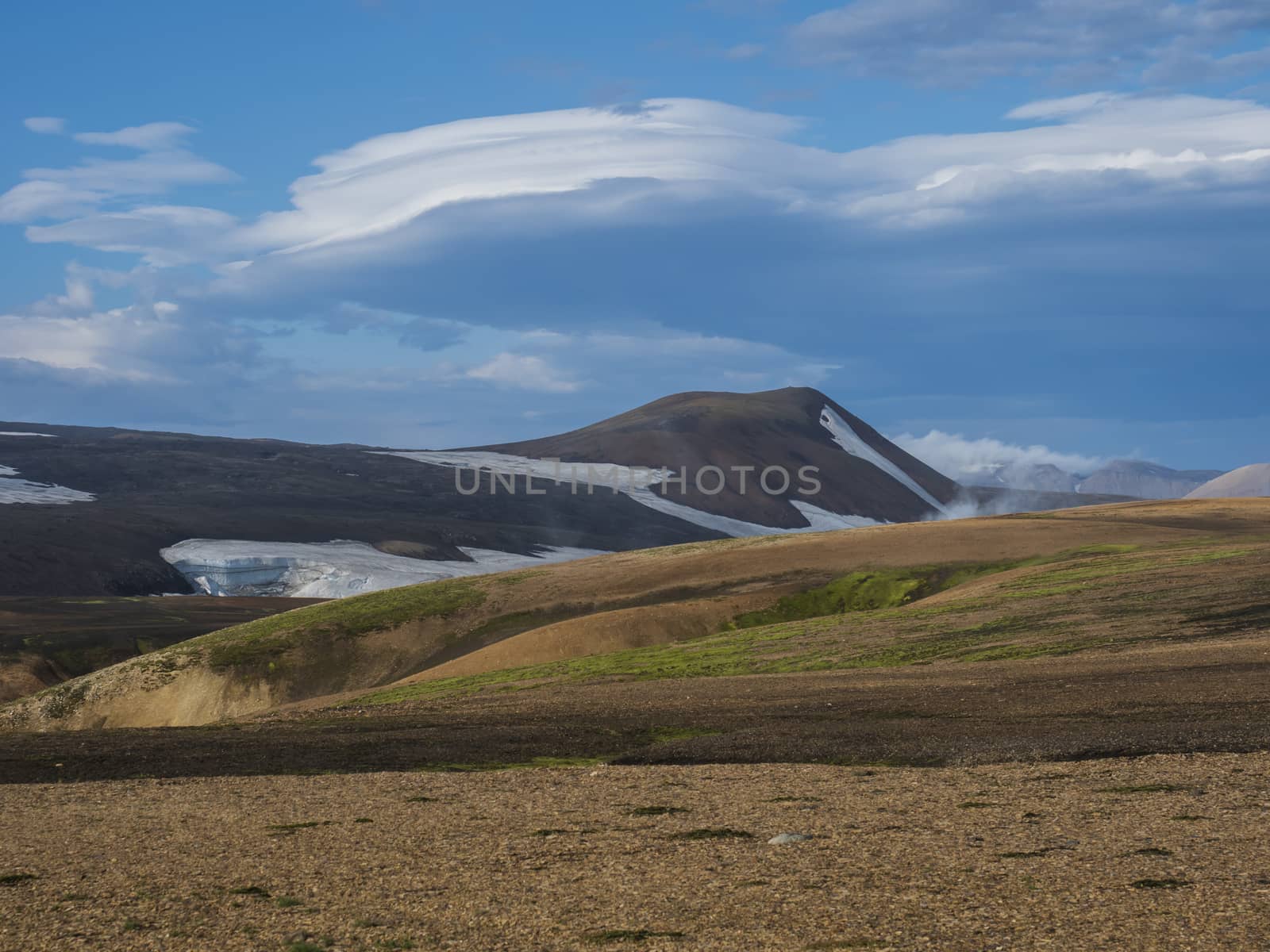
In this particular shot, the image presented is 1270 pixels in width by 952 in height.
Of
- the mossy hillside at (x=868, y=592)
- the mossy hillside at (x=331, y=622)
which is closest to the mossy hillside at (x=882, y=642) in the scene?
the mossy hillside at (x=868, y=592)

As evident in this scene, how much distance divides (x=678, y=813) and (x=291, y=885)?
6.10 meters

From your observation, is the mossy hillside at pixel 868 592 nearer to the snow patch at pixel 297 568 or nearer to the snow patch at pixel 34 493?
the snow patch at pixel 297 568

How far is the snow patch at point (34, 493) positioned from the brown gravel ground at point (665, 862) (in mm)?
157926

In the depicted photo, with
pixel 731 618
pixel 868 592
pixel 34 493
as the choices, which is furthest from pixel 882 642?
pixel 34 493

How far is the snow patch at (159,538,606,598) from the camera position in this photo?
129625 millimetres

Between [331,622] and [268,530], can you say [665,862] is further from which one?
[268,530]

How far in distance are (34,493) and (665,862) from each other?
175 metres

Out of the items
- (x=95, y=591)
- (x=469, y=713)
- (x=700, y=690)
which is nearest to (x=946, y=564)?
(x=700, y=690)

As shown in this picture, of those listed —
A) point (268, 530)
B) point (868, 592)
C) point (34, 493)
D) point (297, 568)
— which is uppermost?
point (34, 493)

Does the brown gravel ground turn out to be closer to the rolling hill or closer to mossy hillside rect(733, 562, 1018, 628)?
the rolling hill

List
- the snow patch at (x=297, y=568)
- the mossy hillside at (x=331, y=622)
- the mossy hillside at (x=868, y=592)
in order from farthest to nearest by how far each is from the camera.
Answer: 1. the snow patch at (x=297, y=568)
2. the mossy hillside at (x=868, y=592)
3. the mossy hillside at (x=331, y=622)

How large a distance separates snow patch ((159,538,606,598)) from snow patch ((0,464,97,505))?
115 feet

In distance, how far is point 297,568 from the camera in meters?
135

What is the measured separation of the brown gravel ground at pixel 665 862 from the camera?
1180cm
